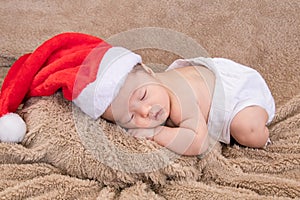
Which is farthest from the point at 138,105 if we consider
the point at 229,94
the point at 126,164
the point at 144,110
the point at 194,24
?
the point at 194,24

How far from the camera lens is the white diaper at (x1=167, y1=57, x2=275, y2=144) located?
1105 mm

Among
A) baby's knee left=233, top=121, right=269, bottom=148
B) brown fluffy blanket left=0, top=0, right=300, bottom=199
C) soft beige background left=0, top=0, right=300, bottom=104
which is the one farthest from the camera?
soft beige background left=0, top=0, right=300, bottom=104

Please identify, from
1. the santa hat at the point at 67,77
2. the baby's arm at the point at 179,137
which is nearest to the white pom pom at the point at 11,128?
the santa hat at the point at 67,77

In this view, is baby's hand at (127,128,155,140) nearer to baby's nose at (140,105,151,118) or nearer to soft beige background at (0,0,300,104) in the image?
baby's nose at (140,105,151,118)

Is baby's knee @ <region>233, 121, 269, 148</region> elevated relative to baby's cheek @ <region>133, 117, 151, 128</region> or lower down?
lower down

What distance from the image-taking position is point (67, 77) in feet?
3.28

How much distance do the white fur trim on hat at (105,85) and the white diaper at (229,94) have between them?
226mm

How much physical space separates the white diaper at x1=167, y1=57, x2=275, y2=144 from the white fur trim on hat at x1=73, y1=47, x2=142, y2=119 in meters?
0.23

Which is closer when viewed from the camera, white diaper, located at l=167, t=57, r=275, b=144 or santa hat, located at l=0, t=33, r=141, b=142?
santa hat, located at l=0, t=33, r=141, b=142

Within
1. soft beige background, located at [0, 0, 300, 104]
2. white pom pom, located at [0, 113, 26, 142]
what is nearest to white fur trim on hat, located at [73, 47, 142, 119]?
white pom pom, located at [0, 113, 26, 142]

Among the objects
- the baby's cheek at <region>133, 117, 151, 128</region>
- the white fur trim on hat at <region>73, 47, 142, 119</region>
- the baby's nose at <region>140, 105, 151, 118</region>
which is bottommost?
the baby's cheek at <region>133, 117, 151, 128</region>

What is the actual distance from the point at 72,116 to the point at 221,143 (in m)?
0.35

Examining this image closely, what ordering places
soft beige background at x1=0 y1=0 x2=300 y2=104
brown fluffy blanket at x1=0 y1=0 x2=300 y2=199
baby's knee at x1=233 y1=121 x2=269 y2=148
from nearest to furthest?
brown fluffy blanket at x1=0 y1=0 x2=300 y2=199 < baby's knee at x1=233 y1=121 x2=269 y2=148 < soft beige background at x1=0 y1=0 x2=300 y2=104

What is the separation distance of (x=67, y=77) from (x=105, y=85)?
0.27 feet
